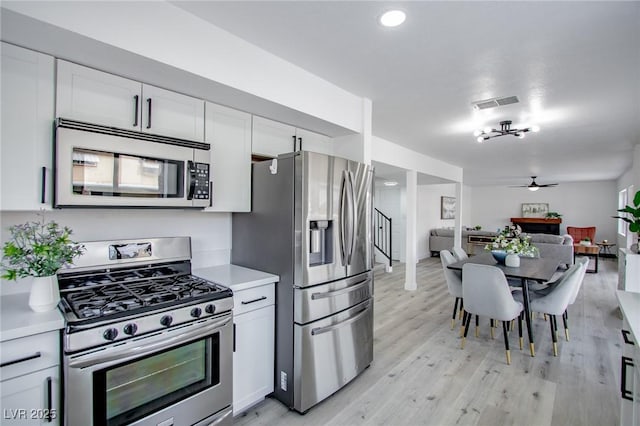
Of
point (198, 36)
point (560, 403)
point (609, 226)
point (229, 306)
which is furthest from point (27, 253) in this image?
point (609, 226)

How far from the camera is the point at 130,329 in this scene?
1.53 meters

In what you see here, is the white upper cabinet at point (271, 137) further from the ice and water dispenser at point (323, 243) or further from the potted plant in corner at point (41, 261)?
the potted plant in corner at point (41, 261)

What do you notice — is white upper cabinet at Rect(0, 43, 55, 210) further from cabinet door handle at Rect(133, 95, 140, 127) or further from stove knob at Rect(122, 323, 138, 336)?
stove knob at Rect(122, 323, 138, 336)

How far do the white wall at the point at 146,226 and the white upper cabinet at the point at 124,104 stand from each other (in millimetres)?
606

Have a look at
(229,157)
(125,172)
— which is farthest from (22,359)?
(229,157)

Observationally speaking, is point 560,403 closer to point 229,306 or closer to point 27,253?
point 229,306

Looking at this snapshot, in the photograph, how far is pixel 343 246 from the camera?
2.48 meters

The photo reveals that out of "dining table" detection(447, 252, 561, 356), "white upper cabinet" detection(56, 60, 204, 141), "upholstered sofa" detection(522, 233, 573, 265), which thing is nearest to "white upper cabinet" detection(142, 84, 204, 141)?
"white upper cabinet" detection(56, 60, 204, 141)

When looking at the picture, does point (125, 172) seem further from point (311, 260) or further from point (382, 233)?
point (382, 233)

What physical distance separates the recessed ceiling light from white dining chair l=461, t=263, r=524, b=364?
2301 mm

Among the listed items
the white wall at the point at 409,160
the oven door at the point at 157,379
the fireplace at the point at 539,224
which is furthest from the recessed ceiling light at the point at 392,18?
the fireplace at the point at 539,224

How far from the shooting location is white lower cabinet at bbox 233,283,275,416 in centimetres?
214

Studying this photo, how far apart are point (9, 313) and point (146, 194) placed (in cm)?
86

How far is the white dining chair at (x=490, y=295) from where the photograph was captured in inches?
118
